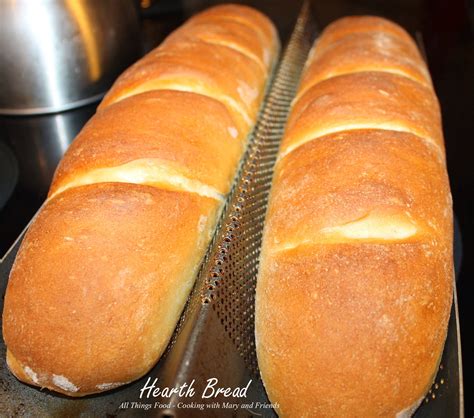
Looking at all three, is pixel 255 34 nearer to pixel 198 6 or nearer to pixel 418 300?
pixel 198 6

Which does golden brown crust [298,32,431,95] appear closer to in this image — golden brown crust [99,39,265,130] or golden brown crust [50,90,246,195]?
golden brown crust [99,39,265,130]

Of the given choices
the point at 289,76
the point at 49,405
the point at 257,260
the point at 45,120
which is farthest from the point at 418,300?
the point at 45,120

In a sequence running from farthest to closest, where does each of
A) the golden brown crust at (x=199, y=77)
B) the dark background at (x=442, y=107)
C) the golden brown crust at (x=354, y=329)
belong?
the golden brown crust at (x=199, y=77)
the dark background at (x=442, y=107)
the golden brown crust at (x=354, y=329)

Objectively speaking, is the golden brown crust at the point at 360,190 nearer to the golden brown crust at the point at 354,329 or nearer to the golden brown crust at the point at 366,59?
the golden brown crust at the point at 354,329

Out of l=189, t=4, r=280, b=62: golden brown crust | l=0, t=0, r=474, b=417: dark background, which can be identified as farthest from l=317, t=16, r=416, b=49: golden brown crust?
l=0, t=0, r=474, b=417: dark background

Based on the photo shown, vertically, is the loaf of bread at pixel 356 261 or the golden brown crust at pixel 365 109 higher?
the golden brown crust at pixel 365 109

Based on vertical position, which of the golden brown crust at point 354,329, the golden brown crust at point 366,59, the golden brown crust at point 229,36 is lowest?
the golden brown crust at point 354,329

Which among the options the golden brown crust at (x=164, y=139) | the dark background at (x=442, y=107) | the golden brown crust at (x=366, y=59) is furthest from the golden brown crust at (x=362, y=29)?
the golden brown crust at (x=164, y=139)

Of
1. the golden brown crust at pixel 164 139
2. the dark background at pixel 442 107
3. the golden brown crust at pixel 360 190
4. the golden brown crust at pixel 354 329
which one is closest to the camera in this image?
the golden brown crust at pixel 354 329
